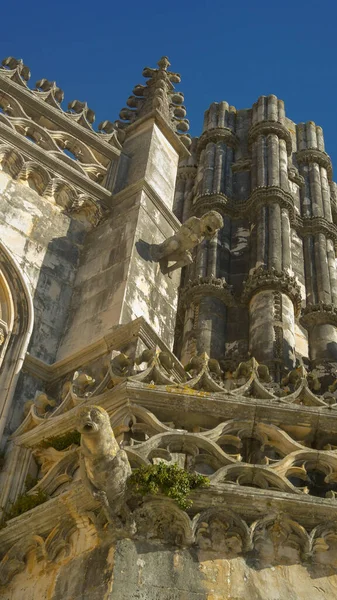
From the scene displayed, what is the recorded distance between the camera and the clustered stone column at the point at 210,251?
18.6 meters

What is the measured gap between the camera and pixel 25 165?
40.9 ft

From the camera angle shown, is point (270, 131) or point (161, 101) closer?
point (161, 101)

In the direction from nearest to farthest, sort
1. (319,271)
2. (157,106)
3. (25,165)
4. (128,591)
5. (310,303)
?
(128,591), (25,165), (157,106), (310,303), (319,271)

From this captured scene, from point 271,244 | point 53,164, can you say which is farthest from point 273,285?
point 53,164

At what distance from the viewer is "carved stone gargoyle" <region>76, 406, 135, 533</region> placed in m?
6.69

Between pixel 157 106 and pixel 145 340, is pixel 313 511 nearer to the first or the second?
pixel 145 340

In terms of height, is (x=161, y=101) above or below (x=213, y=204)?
below

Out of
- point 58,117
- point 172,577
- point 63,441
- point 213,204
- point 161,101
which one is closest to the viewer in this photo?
point 172,577

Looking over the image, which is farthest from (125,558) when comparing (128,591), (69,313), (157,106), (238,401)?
(157,106)

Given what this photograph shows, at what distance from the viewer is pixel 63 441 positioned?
8383 millimetres

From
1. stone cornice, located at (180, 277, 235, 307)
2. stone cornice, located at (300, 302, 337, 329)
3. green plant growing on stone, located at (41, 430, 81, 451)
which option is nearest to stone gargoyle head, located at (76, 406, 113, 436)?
green plant growing on stone, located at (41, 430, 81, 451)

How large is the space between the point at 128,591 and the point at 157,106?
1068 cm

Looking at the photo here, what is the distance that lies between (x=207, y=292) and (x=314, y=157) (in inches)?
337

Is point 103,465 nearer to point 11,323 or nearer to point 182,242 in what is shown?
point 11,323
